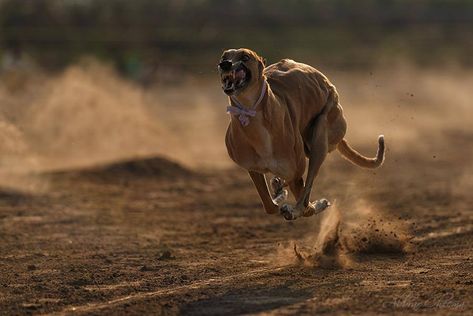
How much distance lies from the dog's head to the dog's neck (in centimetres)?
6

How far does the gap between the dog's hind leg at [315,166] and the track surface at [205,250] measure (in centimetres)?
45

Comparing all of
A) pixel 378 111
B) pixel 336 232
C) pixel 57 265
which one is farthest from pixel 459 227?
pixel 378 111

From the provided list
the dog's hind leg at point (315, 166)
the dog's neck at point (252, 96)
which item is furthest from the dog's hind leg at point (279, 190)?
the dog's neck at point (252, 96)

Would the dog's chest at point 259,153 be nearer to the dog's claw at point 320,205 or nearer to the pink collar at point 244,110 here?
the pink collar at point 244,110

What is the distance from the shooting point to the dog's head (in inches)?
241

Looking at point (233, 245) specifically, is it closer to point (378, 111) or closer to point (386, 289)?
point (386, 289)

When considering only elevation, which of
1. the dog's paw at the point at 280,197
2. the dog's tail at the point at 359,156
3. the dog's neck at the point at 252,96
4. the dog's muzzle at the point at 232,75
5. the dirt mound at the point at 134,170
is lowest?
the dirt mound at the point at 134,170

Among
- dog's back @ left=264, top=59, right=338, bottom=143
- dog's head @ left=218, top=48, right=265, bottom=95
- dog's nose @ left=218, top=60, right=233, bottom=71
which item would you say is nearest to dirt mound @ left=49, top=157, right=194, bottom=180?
dog's back @ left=264, top=59, right=338, bottom=143

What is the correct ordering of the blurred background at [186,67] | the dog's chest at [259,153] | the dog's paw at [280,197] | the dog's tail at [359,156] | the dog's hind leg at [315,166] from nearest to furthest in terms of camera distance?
the dog's chest at [259,153] → the dog's hind leg at [315,166] → the dog's paw at [280,197] → the dog's tail at [359,156] → the blurred background at [186,67]

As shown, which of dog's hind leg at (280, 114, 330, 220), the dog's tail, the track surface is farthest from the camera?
the dog's tail

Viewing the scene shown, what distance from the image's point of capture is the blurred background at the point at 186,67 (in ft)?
49.8

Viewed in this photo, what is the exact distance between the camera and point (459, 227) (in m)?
8.97

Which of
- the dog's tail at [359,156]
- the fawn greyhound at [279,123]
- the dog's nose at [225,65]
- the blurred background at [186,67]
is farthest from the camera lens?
the blurred background at [186,67]

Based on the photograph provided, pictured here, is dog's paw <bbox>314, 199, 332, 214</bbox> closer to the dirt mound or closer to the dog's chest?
the dog's chest
